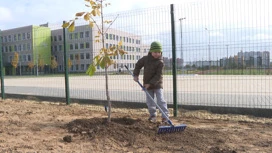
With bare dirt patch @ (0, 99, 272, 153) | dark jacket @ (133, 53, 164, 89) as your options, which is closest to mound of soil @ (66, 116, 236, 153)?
bare dirt patch @ (0, 99, 272, 153)

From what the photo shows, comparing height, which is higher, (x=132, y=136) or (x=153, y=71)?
(x=153, y=71)

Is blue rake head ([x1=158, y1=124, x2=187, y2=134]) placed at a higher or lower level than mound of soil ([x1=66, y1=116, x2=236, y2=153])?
higher

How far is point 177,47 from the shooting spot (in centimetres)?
640

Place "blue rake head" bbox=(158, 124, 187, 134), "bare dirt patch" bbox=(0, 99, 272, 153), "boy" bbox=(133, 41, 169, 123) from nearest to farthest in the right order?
"bare dirt patch" bbox=(0, 99, 272, 153) → "blue rake head" bbox=(158, 124, 187, 134) → "boy" bbox=(133, 41, 169, 123)

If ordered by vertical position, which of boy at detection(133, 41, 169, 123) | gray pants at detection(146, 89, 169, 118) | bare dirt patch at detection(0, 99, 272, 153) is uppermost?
boy at detection(133, 41, 169, 123)

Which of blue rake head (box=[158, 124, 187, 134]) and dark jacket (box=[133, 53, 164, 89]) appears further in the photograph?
dark jacket (box=[133, 53, 164, 89])

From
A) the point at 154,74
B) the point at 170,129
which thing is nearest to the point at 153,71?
the point at 154,74

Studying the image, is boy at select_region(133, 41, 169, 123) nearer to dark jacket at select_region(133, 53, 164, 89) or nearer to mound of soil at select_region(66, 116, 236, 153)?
dark jacket at select_region(133, 53, 164, 89)

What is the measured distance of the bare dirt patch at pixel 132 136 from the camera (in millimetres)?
3898

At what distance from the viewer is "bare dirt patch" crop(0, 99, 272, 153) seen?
3.90 metres

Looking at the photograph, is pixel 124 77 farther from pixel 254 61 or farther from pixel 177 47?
pixel 254 61

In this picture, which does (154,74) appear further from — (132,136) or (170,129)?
(132,136)

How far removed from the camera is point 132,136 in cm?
430

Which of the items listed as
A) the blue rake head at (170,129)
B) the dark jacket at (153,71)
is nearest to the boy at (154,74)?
the dark jacket at (153,71)
